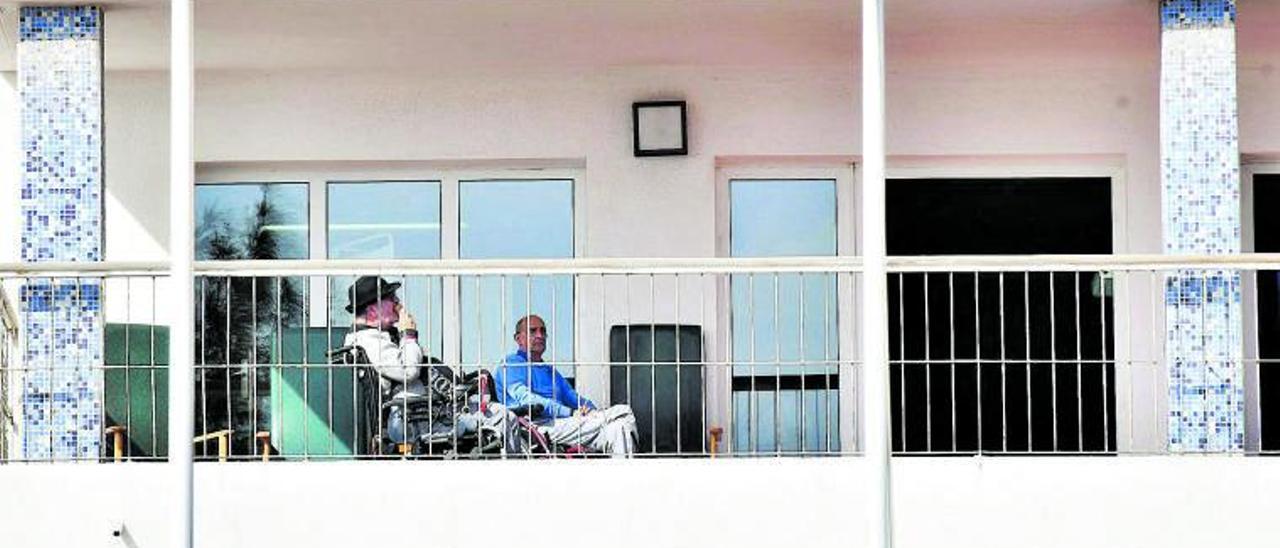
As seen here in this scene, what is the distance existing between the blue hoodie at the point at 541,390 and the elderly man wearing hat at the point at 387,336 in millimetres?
569

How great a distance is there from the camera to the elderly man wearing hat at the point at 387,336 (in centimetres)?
1143

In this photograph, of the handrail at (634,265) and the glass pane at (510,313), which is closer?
the handrail at (634,265)

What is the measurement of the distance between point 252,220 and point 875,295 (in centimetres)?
603

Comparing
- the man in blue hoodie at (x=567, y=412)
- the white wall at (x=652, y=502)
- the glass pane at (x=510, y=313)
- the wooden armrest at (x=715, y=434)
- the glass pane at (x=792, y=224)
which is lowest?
the white wall at (x=652, y=502)

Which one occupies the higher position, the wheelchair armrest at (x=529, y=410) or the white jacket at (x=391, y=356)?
the white jacket at (x=391, y=356)

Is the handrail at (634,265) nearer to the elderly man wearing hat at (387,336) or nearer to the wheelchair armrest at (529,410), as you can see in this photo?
the elderly man wearing hat at (387,336)

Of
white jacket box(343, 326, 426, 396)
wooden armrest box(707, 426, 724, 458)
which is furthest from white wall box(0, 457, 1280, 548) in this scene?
wooden armrest box(707, 426, 724, 458)

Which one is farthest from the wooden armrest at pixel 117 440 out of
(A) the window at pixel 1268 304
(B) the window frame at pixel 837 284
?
(A) the window at pixel 1268 304

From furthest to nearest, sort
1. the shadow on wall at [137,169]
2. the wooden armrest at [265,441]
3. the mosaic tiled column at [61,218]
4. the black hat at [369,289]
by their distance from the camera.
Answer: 1. the shadow on wall at [137,169]
2. the black hat at [369,289]
3. the wooden armrest at [265,441]
4. the mosaic tiled column at [61,218]

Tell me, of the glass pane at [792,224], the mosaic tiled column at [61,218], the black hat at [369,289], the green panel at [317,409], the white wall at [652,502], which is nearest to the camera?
the white wall at [652,502]

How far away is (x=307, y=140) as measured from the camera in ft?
44.2

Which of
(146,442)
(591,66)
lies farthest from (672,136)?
(146,442)

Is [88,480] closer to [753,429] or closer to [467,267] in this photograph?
[467,267]

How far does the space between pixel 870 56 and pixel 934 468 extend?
Answer: 2.40 metres
